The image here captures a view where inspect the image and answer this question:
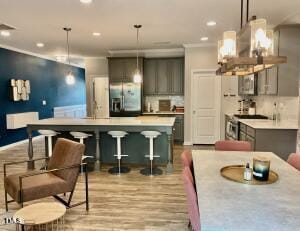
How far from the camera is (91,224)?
9.62 ft

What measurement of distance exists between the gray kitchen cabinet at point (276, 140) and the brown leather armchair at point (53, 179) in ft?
9.19

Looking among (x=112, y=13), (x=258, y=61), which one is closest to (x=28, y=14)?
(x=112, y=13)

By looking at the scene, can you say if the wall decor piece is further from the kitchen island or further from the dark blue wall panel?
the kitchen island

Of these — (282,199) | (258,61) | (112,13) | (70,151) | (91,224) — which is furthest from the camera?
(112,13)

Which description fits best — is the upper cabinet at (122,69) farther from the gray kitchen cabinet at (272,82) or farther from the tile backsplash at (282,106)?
the gray kitchen cabinet at (272,82)

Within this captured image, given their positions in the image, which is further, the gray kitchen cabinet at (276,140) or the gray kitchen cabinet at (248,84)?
the gray kitchen cabinet at (248,84)

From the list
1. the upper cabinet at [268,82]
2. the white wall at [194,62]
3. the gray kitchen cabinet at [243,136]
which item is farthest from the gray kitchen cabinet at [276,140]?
the white wall at [194,62]

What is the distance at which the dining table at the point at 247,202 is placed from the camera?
137cm

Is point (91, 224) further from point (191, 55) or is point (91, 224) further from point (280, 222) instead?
point (191, 55)

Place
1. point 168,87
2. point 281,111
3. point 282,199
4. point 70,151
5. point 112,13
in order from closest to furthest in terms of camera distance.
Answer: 1. point 282,199
2. point 70,151
3. point 112,13
4. point 281,111
5. point 168,87

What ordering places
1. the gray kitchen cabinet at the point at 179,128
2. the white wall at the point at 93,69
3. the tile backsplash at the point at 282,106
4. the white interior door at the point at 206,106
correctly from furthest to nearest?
the white wall at the point at 93,69 < the gray kitchen cabinet at the point at 179,128 < the white interior door at the point at 206,106 < the tile backsplash at the point at 282,106

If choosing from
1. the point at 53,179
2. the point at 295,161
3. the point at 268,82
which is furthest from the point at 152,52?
the point at 295,161

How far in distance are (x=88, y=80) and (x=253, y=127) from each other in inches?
252

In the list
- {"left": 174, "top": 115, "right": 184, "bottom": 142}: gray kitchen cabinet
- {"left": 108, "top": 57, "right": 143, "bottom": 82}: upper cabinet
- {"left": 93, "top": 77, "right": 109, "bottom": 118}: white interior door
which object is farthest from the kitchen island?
{"left": 93, "top": 77, "right": 109, "bottom": 118}: white interior door
